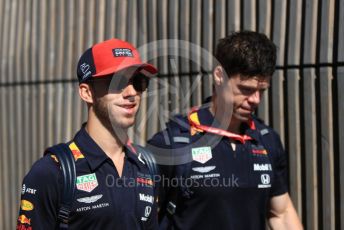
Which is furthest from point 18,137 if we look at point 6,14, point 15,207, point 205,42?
point 205,42

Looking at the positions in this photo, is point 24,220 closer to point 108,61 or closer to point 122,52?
point 108,61

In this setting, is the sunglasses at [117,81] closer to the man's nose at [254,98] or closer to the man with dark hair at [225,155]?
the man with dark hair at [225,155]

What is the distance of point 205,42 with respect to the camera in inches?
223

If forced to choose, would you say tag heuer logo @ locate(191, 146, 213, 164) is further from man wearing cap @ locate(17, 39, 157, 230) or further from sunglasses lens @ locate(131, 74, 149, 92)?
sunglasses lens @ locate(131, 74, 149, 92)

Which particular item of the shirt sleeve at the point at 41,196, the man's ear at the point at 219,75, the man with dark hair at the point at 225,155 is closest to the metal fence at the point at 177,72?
the man with dark hair at the point at 225,155

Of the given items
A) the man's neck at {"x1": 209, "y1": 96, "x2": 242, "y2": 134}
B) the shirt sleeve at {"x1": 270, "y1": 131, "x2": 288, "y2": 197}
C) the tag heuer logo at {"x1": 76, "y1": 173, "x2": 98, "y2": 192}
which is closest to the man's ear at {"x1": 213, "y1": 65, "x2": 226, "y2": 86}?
the man's neck at {"x1": 209, "y1": 96, "x2": 242, "y2": 134}

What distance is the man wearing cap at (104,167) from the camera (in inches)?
128

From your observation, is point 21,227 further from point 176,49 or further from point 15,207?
point 15,207

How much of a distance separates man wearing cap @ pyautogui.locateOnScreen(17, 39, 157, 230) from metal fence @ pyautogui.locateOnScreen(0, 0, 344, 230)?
5.71ft

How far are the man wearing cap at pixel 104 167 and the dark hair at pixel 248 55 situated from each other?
64 centimetres

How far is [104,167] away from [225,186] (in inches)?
35.1

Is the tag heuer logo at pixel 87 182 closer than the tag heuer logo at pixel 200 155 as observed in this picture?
Yes

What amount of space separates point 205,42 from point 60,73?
6.96ft

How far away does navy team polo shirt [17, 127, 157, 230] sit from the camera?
10.6 feet
